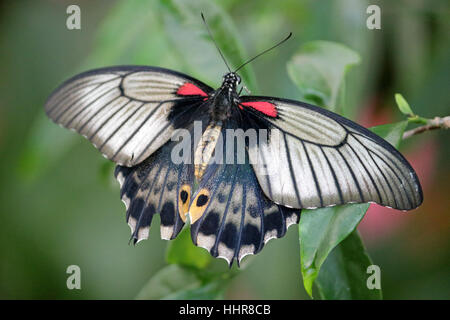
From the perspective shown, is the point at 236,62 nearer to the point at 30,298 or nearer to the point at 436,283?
the point at 436,283

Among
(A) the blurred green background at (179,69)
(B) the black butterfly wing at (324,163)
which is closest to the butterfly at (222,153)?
(B) the black butterfly wing at (324,163)

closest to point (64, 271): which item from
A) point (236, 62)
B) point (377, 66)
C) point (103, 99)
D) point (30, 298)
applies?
point (30, 298)

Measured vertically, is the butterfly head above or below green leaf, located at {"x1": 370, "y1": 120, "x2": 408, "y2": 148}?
above

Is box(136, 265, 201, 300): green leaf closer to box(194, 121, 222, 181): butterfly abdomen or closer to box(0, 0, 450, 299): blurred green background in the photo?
box(0, 0, 450, 299): blurred green background

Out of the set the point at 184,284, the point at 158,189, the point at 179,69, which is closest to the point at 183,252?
the point at 184,284

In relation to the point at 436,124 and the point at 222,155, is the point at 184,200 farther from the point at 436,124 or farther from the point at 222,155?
the point at 436,124

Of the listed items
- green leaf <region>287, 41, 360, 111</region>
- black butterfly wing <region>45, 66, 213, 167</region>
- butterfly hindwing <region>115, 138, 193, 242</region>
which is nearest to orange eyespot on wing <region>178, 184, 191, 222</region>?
butterfly hindwing <region>115, 138, 193, 242</region>
